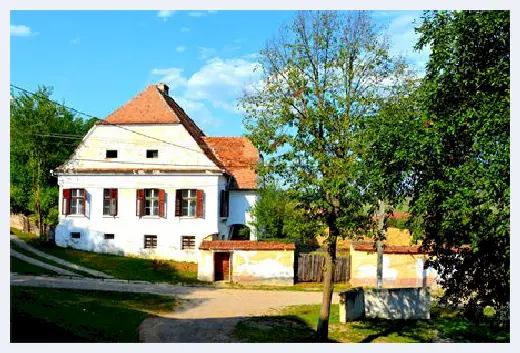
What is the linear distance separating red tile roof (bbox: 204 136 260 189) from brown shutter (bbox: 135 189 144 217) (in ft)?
17.8

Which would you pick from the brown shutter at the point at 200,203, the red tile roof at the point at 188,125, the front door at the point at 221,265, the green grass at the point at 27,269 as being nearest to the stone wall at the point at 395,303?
the front door at the point at 221,265

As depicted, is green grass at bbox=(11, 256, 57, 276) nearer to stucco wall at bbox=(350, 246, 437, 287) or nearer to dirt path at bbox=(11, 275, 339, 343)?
dirt path at bbox=(11, 275, 339, 343)

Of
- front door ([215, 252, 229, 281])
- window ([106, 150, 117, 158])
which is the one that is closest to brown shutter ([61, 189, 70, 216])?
window ([106, 150, 117, 158])

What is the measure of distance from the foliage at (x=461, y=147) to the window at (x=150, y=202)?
19105 mm

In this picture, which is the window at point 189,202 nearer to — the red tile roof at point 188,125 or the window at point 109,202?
the red tile roof at point 188,125

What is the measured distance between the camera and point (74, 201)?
98.7 ft

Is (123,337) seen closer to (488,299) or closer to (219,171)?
(488,299)

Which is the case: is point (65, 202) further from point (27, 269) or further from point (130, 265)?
point (27, 269)

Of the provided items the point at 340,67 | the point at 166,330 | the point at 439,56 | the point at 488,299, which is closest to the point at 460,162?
the point at 439,56

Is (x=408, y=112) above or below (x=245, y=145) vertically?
below

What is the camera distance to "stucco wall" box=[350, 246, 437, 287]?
24234 mm

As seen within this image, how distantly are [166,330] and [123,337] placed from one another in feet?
4.90

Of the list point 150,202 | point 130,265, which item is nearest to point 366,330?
point 130,265

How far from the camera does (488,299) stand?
11.7 metres
